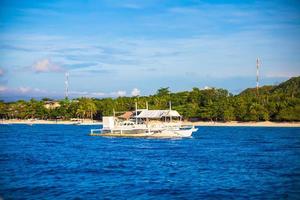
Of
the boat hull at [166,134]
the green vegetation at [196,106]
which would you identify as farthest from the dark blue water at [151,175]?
the green vegetation at [196,106]

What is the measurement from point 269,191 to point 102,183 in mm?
12314

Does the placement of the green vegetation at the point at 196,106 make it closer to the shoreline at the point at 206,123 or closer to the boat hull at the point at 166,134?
the shoreline at the point at 206,123

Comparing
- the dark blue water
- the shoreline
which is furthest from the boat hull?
the shoreline

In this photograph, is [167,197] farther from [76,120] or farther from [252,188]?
[76,120]

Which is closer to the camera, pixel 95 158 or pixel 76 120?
pixel 95 158

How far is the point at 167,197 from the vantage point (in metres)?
29.1

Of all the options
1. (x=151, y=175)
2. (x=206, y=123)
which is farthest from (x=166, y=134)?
(x=206, y=123)

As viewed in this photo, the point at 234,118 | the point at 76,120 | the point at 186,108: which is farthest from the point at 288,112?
the point at 76,120

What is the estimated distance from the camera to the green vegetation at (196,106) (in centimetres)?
13438

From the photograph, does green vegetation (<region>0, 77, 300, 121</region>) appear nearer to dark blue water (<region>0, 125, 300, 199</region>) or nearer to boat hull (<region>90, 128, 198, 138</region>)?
boat hull (<region>90, 128, 198, 138</region>)

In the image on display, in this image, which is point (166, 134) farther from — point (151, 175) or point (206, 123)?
point (206, 123)

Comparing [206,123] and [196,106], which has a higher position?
[196,106]

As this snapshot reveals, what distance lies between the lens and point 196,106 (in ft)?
509

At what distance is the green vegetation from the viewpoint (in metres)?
134
